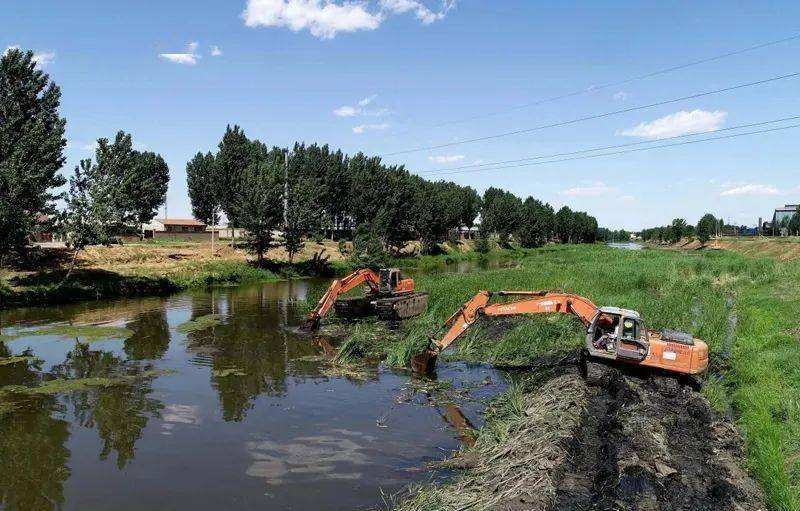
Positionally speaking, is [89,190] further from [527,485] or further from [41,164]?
[527,485]

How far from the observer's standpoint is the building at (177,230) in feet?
281

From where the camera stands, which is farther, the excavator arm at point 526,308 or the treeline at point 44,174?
the treeline at point 44,174

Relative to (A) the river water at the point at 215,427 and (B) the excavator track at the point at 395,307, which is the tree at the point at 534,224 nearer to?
(B) the excavator track at the point at 395,307

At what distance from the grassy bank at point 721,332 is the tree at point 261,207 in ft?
65.1

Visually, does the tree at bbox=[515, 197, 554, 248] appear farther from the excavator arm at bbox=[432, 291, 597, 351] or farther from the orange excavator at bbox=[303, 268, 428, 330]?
the excavator arm at bbox=[432, 291, 597, 351]

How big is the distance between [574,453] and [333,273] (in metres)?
50.7

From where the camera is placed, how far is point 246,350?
2241 centimetres

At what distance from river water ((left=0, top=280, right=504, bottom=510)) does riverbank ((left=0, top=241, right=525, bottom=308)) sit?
13007mm

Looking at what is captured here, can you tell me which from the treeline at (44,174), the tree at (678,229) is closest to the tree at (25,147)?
the treeline at (44,174)

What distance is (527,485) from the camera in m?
9.46

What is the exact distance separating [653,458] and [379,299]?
1827 centimetres

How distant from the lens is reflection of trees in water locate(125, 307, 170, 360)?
71.3 ft

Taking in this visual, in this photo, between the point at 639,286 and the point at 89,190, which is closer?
the point at 89,190

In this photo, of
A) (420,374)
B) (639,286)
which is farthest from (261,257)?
(420,374)
